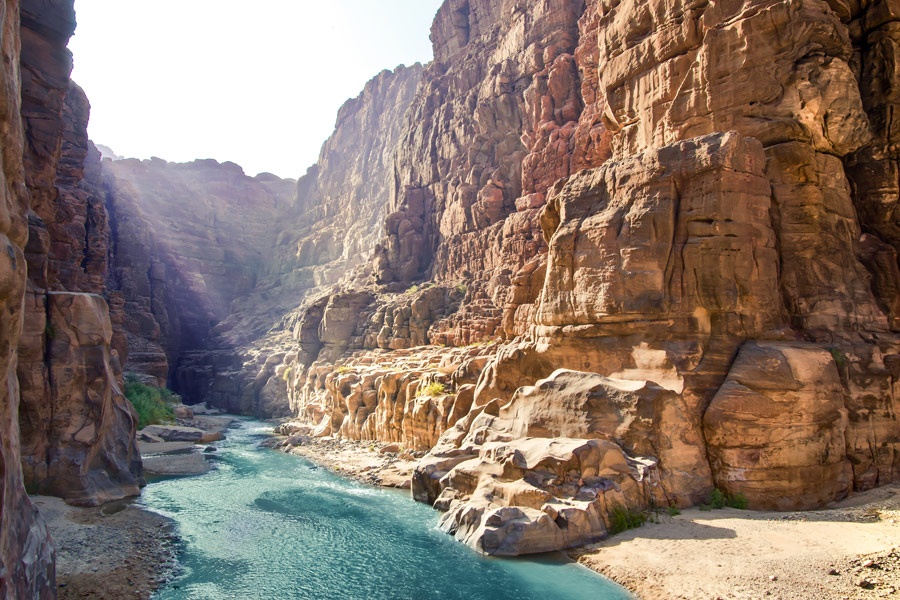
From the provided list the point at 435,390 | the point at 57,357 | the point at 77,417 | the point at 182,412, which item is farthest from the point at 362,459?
the point at 182,412

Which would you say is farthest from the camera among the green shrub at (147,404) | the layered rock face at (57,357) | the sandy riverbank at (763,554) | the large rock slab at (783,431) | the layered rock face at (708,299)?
the green shrub at (147,404)

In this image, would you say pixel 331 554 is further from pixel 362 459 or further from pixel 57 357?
pixel 362 459

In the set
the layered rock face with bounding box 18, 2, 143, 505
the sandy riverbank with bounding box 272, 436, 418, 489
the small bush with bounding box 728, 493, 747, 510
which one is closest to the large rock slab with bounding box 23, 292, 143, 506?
the layered rock face with bounding box 18, 2, 143, 505

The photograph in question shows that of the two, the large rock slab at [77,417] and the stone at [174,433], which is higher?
the large rock slab at [77,417]

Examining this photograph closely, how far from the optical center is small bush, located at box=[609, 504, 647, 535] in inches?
632

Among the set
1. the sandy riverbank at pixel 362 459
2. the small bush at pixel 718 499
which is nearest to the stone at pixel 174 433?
the sandy riverbank at pixel 362 459

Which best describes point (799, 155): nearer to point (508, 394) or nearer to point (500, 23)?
point (508, 394)

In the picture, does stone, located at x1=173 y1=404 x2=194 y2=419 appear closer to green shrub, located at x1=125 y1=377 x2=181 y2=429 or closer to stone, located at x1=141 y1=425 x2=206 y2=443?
green shrub, located at x1=125 y1=377 x2=181 y2=429

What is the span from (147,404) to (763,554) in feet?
139

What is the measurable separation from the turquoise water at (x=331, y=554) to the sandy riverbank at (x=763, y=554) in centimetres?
113

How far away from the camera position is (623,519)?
16.1 meters

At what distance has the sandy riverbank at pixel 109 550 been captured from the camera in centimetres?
1399

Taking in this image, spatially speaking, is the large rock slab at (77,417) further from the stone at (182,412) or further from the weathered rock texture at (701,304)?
the stone at (182,412)

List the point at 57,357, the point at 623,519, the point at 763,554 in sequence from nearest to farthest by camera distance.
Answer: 1. the point at 763,554
2. the point at 623,519
3. the point at 57,357
